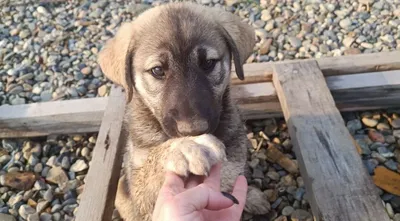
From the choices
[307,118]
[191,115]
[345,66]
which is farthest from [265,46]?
[191,115]

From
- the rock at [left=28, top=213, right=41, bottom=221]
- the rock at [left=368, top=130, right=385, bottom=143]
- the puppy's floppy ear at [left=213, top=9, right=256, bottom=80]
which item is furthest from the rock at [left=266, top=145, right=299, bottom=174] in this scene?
the rock at [left=28, top=213, right=41, bottom=221]

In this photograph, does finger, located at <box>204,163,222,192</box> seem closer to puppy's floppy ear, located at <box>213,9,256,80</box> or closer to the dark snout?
the dark snout

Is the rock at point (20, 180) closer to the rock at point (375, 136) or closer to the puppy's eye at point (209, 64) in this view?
the puppy's eye at point (209, 64)

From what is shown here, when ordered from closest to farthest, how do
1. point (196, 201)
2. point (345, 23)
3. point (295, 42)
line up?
point (196, 201) → point (295, 42) → point (345, 23)

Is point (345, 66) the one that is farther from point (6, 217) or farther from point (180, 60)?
point (6, 217)

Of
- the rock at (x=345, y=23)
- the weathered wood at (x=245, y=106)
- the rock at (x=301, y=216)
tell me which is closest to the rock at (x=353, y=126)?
the weathered wood at (x=245, y=106)

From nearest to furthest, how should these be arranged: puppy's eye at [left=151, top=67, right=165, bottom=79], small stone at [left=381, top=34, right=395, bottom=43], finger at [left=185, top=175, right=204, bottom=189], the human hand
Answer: the human hand < finger at [left=185, top=175, right=204, bottom=189] < puppy's eye at [left=151, top=67, right=165, bottom=79] < small stone at [left=381, top=34, right=395, bottom=43]
